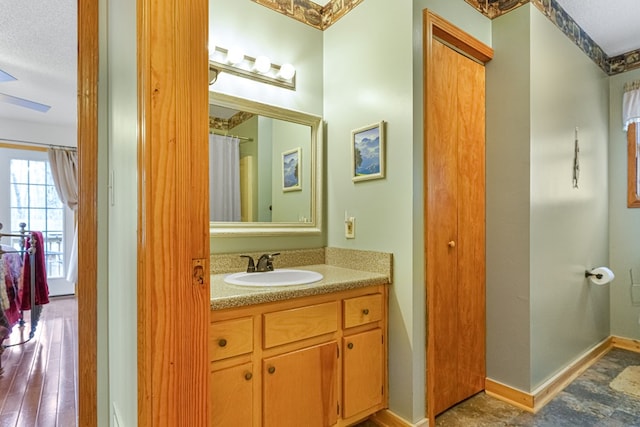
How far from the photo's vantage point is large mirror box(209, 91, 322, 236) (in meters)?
1.82

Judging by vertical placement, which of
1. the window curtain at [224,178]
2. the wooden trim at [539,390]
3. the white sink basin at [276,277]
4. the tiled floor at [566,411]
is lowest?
the tiled floor at [566,411]

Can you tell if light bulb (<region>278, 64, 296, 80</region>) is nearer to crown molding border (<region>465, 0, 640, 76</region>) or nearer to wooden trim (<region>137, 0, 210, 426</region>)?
crown molding border (<region>465, 0, 640, 76</region>)

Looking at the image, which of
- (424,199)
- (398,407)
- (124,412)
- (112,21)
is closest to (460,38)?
(424,199)

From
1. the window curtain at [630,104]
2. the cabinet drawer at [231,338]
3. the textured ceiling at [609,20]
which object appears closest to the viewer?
the cabinet drawer at [231,338]

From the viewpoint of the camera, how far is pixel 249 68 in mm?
1895

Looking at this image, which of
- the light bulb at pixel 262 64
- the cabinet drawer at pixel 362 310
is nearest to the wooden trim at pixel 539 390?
the cabinet drawer at pixel 362 310

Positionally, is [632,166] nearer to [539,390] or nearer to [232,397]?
[539,390]

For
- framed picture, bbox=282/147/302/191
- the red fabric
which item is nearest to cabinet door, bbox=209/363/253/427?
framed picture, bbox=282/147/302/191

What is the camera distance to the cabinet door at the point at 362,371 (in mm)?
1590

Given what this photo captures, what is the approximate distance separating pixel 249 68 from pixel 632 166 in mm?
3198

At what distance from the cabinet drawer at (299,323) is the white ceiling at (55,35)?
6.20 feet

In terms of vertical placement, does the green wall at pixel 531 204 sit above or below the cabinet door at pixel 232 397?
above

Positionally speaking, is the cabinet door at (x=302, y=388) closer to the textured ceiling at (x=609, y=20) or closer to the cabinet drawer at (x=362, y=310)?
the cabinet drawer at (x=362, y=310)

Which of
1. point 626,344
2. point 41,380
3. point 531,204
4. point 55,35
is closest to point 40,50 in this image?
point 55,35
